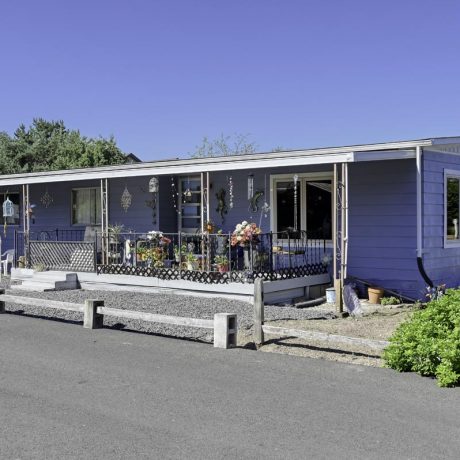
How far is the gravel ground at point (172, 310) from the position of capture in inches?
382

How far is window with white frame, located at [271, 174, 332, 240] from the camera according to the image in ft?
45.2

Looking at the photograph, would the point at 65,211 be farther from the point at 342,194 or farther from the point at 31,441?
the point at 31,441

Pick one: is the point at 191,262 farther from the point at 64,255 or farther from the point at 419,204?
the point at 419,204

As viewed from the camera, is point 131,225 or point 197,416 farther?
point 131,225

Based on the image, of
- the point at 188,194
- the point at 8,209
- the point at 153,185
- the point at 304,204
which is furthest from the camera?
the point at 8,209

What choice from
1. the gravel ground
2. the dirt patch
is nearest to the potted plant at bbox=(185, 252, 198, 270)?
the gravel ground

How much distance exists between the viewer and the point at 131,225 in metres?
17.2

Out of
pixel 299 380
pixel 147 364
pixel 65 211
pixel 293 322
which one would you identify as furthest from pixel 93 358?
pixel 65 211

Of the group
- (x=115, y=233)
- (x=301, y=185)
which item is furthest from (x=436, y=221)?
(x=115, y=233)

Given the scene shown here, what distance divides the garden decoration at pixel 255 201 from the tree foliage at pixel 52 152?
23.7 m

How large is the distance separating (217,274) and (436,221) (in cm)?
452

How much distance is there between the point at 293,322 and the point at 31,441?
585 centimetres

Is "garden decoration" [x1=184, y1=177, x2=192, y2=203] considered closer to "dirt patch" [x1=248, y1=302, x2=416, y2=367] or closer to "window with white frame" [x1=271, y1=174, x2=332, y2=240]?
"window with white frame" [x1=271, y1=174, x2=332, y2=240]

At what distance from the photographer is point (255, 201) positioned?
1476 cm
